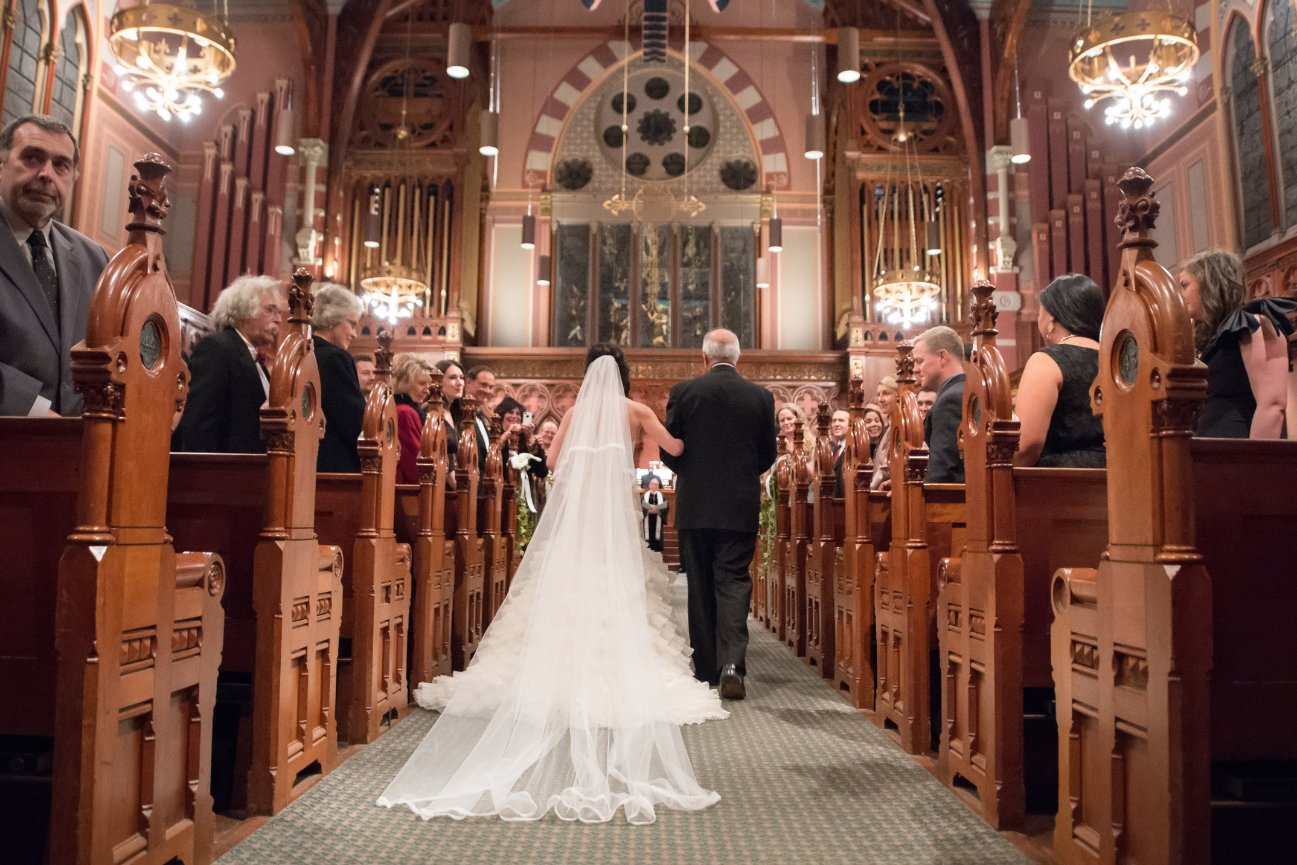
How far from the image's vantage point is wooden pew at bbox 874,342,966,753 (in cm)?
314

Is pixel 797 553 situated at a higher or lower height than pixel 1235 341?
lower

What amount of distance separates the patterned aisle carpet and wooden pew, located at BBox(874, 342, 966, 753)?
21 centimetres

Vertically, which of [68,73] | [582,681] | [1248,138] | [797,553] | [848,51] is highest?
[848,51]

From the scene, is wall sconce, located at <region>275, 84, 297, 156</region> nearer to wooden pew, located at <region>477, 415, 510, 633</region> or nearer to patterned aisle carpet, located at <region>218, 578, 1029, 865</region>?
wooden pew, located at <region>477, 415, 510, 633</region>

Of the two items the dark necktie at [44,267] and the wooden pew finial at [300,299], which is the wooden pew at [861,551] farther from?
the dark necktie at [44,267]

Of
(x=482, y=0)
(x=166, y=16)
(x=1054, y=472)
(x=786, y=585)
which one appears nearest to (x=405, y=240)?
(x=482, y=0)

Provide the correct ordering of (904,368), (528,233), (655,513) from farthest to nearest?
(528,233)
(655,513)
(904,368)

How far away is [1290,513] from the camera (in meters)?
1.94

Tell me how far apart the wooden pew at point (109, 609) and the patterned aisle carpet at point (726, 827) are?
355 millimetres

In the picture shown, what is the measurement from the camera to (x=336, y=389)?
3588 millimetres

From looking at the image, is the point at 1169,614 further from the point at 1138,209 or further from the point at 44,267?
the point at 44,267

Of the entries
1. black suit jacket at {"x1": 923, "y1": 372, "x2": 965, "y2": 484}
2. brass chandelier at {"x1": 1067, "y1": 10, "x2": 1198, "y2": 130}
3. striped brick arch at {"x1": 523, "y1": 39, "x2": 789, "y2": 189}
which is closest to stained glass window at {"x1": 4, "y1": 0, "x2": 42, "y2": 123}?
striped brick arch at {"x1": 523, "y1": 39, "x2": 789, "y2": 189}

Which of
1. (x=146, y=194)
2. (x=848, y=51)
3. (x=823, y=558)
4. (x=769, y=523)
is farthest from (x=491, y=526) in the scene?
(x=848, y=51)

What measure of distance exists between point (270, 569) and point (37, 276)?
1.00m
